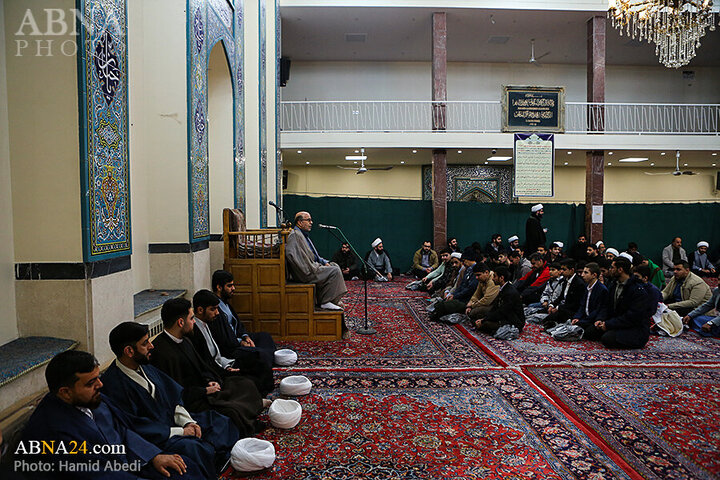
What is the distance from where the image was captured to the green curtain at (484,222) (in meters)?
9.84

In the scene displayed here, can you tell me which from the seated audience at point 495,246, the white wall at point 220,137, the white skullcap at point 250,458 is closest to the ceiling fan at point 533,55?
the seated audience at point 495,246

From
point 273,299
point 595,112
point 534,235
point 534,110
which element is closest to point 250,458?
point 273,299

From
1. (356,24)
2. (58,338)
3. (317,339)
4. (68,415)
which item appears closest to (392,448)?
(68,415)

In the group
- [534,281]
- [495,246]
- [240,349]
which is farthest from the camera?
[495,246]

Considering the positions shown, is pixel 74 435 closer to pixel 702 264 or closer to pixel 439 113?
pixel 439 113

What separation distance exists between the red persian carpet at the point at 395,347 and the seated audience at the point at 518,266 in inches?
63.9

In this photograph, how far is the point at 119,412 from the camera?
192cm

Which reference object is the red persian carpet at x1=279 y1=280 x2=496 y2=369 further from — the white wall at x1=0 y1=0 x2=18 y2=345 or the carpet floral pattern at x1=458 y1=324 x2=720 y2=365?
the white wall at x1=0 y1=0 x2=18 y2=345

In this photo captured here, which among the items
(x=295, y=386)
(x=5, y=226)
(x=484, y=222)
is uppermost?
→ (x=5, y=226)

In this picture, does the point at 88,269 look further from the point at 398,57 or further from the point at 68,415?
the point at 398,57

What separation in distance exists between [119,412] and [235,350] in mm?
1304

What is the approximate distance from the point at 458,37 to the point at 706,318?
760 centimetres

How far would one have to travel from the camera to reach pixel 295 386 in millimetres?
3096

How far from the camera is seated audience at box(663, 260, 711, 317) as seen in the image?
513 centimetres
